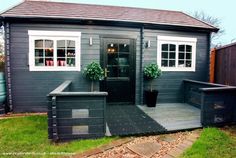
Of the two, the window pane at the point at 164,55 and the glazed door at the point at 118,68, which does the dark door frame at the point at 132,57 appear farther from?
the window pane at the point at 164,55

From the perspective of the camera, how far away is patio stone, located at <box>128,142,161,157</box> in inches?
120

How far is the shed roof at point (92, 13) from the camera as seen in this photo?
5.40 meters

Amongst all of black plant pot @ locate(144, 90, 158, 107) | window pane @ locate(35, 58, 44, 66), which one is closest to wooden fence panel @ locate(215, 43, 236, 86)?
black plant pot @ locate(144, 90, 158, 107)

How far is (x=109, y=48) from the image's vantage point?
19.5 ft

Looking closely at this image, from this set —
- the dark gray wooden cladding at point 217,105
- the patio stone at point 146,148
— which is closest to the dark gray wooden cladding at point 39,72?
the dark gray wooden cladding at point 217,105

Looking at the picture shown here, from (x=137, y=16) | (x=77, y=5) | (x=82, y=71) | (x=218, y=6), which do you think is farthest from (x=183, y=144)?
(x=218, y=6)

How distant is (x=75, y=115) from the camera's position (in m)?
3.53

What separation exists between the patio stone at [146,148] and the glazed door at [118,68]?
9.20 feet

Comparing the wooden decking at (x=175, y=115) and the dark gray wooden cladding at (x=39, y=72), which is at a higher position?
the dark gray wooden cladding at (x=39, y=72)

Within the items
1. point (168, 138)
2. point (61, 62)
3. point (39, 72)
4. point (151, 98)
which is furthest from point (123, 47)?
point (168, 138)

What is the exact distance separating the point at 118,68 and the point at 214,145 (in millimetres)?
3492

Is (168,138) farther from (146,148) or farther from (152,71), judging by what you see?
(152,71)

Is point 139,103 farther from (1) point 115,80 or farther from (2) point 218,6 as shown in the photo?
(2) point 218,6

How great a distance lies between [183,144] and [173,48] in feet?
12.3
